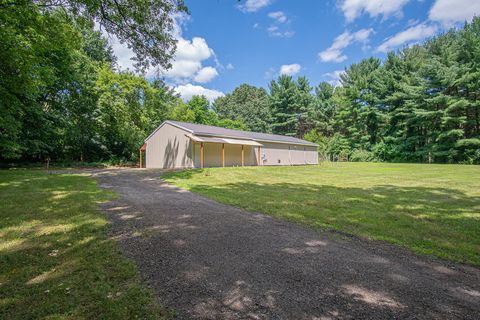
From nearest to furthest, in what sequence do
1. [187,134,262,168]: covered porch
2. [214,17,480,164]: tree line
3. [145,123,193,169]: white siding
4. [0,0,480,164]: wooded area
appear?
[0,0,480,164]: wooded area
[187,134,262,168]: covered porch
[145,123,193,169]: white siding
[214,17,480,164]: tree line

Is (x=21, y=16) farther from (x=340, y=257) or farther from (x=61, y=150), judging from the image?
(x=61, y=150)

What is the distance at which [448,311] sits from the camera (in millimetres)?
2064

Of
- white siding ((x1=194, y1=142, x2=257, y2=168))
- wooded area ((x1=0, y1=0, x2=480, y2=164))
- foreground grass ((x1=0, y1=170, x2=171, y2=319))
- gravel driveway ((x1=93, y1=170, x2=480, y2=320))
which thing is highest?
wooded area ((x1=0, y1=0, x2=480, y2=164))

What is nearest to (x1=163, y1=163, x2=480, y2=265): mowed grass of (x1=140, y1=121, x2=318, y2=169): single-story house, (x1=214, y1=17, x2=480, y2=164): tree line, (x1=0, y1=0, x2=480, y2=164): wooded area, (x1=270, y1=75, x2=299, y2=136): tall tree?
(x1=0, y1=0, x2=480, y2=164): wooded area

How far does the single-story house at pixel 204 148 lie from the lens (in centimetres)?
1708

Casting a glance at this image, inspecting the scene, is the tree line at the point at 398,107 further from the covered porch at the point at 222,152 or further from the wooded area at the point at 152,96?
the covered porch at the point at 222,152

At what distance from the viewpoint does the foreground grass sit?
6.61ft

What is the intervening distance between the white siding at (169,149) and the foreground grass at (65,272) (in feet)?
40.8

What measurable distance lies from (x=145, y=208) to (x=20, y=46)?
317 inches

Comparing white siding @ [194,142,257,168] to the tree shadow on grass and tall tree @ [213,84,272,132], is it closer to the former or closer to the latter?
the tree shadow on grass

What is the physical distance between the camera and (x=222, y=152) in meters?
19.4

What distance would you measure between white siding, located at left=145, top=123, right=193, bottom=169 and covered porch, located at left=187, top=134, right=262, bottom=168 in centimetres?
64

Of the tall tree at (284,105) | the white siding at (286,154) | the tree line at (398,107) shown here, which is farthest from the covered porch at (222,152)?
the tall tree at (284,105)

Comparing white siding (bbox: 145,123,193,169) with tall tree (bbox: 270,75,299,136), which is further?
tall tree (bbox: 270,75,299,136)
